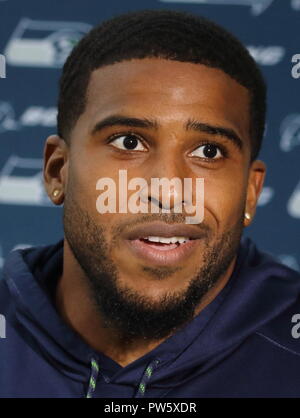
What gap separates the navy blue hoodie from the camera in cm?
108

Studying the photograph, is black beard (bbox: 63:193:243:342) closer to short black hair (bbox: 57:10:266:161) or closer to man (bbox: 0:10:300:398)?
man (bbox: 0:10:300:398)

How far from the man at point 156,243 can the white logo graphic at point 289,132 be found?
689 mm

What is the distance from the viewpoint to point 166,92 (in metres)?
1.04

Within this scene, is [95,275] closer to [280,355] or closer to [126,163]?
[126,163]

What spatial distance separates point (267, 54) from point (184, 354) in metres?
1.07

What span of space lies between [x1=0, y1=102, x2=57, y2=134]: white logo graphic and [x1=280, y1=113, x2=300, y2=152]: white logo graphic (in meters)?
0.69

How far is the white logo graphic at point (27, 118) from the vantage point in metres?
1.92

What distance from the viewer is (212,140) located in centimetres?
106

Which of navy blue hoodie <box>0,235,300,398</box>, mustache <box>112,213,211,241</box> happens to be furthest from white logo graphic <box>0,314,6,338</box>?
mustache <box>112,213,211,241</box>

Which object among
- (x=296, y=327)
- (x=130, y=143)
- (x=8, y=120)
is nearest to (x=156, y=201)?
(x=130, y=143)

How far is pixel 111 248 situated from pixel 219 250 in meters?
0.19

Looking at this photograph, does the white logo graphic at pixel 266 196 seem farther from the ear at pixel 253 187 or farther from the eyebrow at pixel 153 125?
the eyebrow at pixel 153 125

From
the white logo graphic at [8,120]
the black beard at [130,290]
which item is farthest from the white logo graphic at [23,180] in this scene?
the black beard at [130,290]
